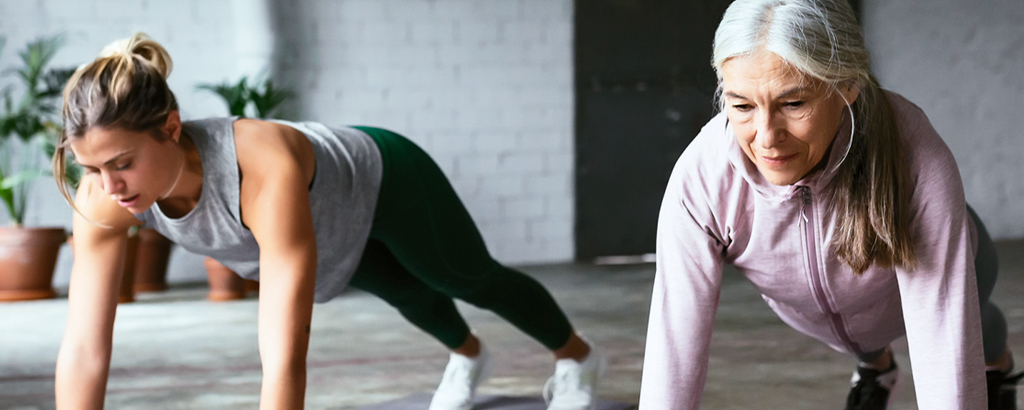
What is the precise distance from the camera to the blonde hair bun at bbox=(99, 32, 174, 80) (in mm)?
1531

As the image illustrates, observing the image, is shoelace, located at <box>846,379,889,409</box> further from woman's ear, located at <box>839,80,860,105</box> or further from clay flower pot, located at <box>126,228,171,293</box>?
clay flower pot, located at <box>126,228,171,293</box>

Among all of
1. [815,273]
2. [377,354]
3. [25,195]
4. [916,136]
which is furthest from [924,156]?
[25,195]

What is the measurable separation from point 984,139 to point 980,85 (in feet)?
1.21

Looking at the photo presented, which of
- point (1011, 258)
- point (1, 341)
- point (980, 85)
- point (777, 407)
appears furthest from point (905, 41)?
point (1, 341)

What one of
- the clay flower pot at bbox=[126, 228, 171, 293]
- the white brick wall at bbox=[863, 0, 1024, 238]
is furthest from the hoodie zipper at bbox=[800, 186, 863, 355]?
the white brick wall at bbox=[863, 0, 1024, 238]

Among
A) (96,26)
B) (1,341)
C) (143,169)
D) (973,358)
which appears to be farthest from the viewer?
(96,26)

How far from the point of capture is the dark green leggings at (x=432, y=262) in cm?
200

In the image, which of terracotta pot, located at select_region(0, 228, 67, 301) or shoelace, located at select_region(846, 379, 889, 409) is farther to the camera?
terracotta pot, located at select_region(0, 228, 67, 301)

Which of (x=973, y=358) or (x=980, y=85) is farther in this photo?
(x=980, y=85)

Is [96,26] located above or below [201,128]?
below

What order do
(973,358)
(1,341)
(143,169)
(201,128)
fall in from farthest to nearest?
(1,341)
(201,128)
(143,169)
(973,358)

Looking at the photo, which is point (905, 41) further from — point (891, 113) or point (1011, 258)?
point (891, 113)

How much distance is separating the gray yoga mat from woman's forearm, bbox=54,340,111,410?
3.06 feet

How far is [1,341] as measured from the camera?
3.64 m
